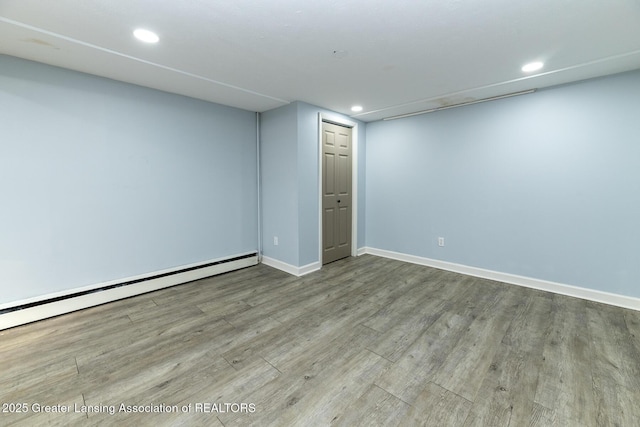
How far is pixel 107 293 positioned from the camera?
277 centimetres

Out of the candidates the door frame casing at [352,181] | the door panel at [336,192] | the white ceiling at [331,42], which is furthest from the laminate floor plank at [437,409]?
the door panel at [336,192]

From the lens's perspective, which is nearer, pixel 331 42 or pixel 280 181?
pixel 331 42

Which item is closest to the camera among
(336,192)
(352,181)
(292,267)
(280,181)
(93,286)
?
(93,286)

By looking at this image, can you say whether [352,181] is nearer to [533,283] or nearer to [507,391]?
[533,283]

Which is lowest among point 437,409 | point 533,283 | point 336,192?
point 437,409

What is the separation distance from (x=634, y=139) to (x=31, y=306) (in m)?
5.89

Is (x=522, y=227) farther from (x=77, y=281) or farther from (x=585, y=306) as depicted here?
(x=77, y=281)

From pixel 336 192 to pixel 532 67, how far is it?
268 cm

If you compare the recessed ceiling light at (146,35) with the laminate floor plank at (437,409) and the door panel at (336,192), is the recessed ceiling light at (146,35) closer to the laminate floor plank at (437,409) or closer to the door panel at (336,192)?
the door panel at (336,192)

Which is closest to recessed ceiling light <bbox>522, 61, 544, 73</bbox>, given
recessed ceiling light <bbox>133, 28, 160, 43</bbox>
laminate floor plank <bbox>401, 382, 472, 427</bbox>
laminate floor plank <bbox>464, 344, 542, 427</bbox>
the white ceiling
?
the white ceiling

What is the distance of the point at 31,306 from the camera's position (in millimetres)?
2373

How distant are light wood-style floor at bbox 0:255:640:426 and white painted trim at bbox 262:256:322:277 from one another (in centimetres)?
64

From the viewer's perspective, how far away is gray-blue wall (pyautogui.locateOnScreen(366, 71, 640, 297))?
265cm

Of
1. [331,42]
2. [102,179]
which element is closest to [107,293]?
[102,179]
